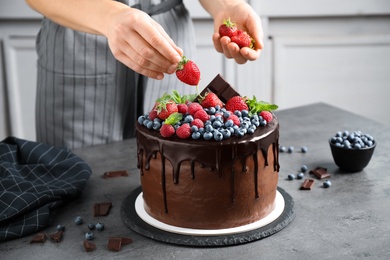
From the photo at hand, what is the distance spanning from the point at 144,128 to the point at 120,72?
0.71m

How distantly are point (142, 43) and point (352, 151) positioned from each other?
2.39 feet

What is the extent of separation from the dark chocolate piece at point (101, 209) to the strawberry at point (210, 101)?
381 mm

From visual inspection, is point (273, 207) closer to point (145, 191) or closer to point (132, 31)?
point (145, 191)

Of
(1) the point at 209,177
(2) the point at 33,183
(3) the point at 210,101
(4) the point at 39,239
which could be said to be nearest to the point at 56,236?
(4) the point at 39,239

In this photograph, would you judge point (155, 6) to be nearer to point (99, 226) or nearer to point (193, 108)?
point (193, 108)

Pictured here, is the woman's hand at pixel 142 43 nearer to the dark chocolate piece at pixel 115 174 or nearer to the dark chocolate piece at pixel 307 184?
the dark chocolate piece at pixel 115 174

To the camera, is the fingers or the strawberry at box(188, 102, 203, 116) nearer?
the strawberry at box(188, 102, 203, 116)

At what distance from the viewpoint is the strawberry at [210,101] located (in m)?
1.63

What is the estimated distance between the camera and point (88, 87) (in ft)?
7.52

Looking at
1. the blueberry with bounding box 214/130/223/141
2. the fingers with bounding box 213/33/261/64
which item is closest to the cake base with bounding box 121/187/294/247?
the blueberry with bounding box 214/130/223/141

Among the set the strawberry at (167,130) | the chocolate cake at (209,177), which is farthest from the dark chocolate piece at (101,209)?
the strawberry at (167,130)

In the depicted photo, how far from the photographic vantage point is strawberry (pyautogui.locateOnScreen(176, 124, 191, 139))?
1.51 metres

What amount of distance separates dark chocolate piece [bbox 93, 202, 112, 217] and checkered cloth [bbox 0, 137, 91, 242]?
0.28 feet

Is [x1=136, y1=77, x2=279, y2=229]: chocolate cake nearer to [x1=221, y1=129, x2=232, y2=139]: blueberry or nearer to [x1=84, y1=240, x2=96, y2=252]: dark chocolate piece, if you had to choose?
[x1=221, y1=129, x2=232, y2=139]: blueberry
